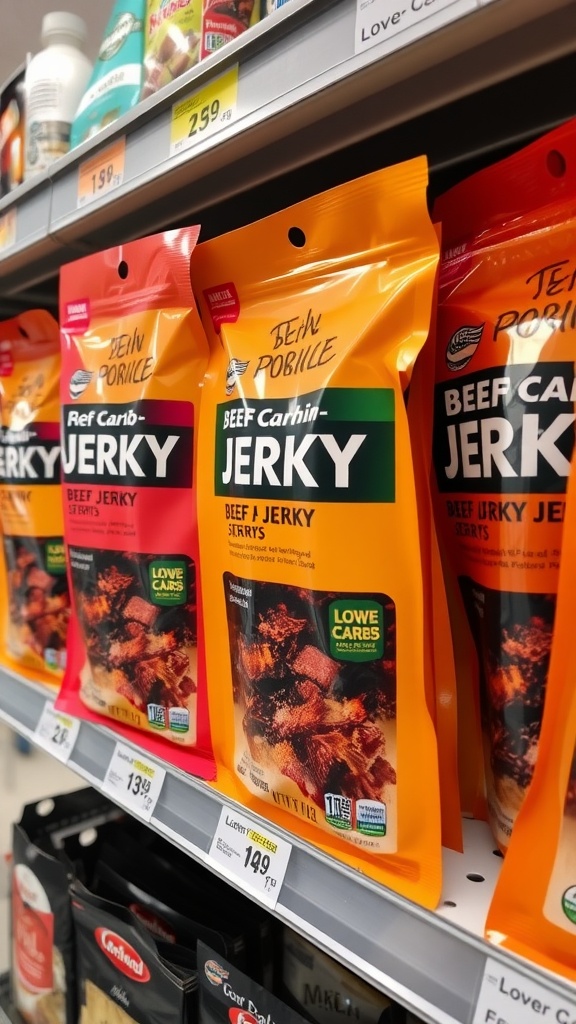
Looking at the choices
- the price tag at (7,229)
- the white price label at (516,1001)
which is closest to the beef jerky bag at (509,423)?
the white price label at (516,1001)

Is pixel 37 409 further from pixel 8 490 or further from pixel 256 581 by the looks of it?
pixel 256 581

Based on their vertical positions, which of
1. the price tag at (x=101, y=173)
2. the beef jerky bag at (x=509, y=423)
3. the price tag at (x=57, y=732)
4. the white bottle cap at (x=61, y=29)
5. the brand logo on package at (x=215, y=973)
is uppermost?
the white bottle cap at (x=61, y=29)

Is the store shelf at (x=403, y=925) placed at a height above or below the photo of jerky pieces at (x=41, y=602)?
below

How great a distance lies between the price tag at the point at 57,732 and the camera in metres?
0.81

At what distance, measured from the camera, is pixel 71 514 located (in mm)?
810

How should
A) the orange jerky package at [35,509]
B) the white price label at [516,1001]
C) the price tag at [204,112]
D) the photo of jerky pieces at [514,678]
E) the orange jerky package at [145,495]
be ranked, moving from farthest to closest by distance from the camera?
the orange jerky package at [35,509] → the orange jerky package at [145,495] → the price tag at [204,112] → the photo of jerky pieces at [514,678] → the white price label at [516,1001]

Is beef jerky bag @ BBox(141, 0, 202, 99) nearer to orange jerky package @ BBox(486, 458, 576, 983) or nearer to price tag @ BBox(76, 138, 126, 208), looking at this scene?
price tag @ BBox(76, 138, 126, 208)

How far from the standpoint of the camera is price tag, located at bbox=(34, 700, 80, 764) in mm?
809

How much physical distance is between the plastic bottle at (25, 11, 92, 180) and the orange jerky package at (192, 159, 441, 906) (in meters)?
0.57

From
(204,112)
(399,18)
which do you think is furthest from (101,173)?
(399,18)

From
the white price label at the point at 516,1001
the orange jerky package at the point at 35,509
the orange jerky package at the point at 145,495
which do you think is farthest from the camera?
the orange jerky package at the point at 35,509

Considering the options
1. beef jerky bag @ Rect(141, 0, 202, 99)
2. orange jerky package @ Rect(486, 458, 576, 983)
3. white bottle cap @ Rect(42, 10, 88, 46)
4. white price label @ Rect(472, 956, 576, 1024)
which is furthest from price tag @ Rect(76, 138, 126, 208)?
white price label @ Rect(472, 956, 576, 1024)

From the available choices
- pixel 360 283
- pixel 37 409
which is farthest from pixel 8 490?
pixel 360 283

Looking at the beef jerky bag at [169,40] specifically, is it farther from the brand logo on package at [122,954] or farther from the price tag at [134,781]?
the brand logo on package at [122,954]
